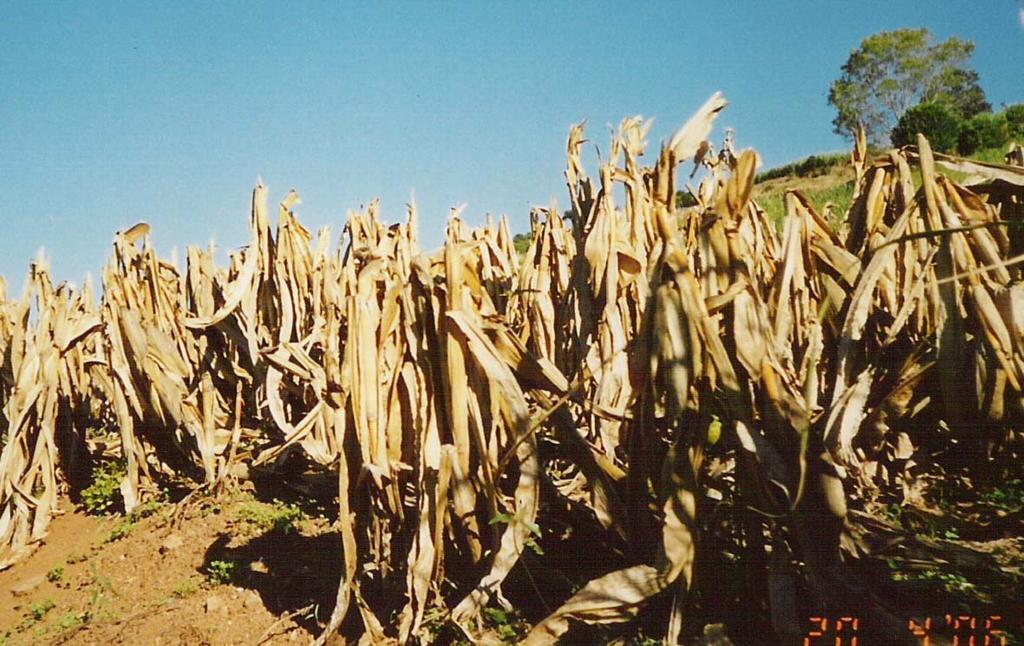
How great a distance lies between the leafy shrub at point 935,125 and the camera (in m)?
24.4

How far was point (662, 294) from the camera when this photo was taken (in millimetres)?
1796

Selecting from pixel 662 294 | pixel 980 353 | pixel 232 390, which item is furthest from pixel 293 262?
pixel 980 353

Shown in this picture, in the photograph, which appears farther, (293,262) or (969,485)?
(293,262)

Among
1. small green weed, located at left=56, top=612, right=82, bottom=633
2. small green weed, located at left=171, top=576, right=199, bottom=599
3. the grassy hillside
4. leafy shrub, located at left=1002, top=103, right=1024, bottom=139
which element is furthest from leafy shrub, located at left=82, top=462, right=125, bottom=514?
leafy shrub, located at left=1002, top=103, right=1024, bottom=139

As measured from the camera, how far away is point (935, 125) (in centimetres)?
2503

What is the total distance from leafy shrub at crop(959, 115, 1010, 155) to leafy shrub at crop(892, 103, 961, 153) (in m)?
0.35

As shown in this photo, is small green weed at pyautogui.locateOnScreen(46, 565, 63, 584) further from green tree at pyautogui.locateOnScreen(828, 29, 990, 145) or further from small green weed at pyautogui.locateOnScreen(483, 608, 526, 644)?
green tree at pyautogui.locateOnScreen(828, 29, 990, 145)

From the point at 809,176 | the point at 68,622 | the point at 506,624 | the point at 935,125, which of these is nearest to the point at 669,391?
the point at 506,624

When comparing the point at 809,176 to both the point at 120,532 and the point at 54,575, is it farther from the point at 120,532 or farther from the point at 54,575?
the point at 54,575

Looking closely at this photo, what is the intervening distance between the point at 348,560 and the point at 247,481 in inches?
88.3

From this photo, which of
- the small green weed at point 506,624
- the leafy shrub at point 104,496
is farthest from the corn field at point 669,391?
the leafy shrub at point 104,496

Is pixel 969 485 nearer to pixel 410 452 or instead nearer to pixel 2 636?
pixel 410 452

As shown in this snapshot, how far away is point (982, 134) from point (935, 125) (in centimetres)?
160

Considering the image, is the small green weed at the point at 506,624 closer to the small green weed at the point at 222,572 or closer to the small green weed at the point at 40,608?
the small green weed at the point at 222,572
